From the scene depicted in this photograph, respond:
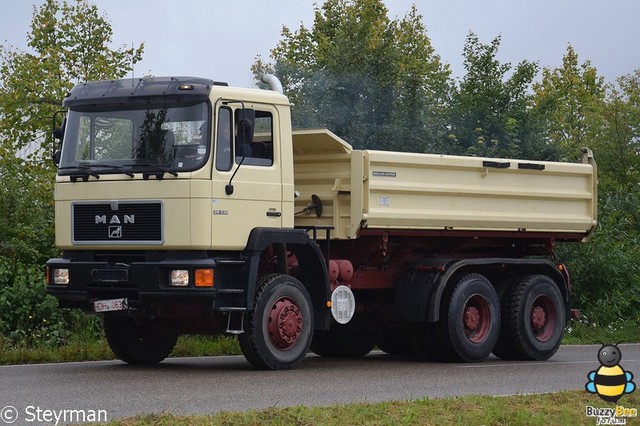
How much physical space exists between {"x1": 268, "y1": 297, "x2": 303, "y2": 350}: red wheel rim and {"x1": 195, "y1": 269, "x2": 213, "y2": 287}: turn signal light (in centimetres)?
97

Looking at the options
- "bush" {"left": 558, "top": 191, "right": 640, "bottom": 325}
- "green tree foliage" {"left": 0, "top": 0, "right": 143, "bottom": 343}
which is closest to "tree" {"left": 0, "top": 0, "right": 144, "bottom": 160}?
"green tree foliage" {"left": 0, "top": 0, "right": 143, "bottom": 343}

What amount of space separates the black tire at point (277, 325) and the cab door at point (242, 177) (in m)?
0.62

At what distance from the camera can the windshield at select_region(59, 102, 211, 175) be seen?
14.2 metres

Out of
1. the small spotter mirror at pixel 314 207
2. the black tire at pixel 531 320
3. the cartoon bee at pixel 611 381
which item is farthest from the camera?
the black tire at pixel 531 320

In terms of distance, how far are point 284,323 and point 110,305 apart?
1904 mm

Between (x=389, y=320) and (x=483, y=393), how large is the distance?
4679 millimetres

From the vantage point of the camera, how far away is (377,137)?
26.9 metres

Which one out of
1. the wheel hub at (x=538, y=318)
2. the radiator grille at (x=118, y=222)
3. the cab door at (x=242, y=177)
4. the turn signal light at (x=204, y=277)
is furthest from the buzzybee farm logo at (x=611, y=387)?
the wheel hub at (x=538, y=318)

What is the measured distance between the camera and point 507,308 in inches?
695

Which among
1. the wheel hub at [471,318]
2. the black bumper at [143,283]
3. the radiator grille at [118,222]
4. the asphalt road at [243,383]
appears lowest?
the asphalt road at [243,383]

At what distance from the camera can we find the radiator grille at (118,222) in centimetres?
1412

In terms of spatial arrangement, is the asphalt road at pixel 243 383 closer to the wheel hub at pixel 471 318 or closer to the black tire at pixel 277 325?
the black tire at pixel 277 325

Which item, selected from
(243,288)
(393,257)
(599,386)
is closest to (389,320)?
(393,257)

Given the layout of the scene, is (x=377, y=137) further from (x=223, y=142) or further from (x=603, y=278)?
(x=223, y=142)
